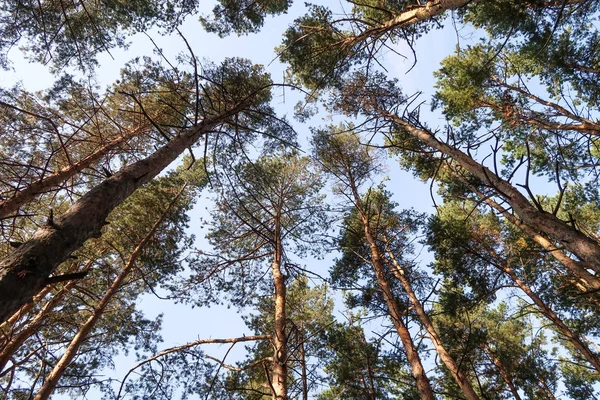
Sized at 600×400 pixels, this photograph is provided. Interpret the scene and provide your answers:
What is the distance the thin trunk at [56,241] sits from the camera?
5.11ft

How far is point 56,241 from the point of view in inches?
73.8

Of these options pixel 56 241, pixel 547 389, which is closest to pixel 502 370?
pixel 547 389

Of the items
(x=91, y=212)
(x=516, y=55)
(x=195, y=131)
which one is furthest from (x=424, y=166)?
(x=91, y=212)

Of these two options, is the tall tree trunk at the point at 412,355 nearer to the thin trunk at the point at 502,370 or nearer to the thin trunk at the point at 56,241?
the thin trunk at the point at 56,241

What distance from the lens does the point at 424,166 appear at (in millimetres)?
11398

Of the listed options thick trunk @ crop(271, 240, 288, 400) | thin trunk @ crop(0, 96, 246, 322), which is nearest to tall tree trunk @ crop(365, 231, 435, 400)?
thick trunk @ crop(271, 240, 288, 400)

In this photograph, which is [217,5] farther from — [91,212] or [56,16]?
Result: [91,212]

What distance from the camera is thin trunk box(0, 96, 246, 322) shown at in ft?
5.11

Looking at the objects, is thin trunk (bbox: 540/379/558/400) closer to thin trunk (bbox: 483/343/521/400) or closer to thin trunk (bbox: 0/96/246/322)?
thin trunk (bbox: 483/343/521/400)

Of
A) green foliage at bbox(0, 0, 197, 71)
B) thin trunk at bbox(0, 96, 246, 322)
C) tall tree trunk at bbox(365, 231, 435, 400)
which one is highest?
green foliage at bbox(0, 0, 197, 71)

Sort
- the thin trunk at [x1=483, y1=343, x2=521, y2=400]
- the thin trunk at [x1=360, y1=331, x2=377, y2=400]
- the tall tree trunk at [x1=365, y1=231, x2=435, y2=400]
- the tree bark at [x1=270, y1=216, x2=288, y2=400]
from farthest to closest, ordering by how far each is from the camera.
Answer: the thin trunk at [x1=483, y1=343, x2=521, y2=400] < the thin trunk at [x1=360, y1=331, x2=377, y2=400] < the tall tree trunk at [x1=365, y1=231, x2=435, y2=400] < the tree bark at [x1=270, y1=216, x2=288, y2=400]

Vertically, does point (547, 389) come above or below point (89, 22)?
below

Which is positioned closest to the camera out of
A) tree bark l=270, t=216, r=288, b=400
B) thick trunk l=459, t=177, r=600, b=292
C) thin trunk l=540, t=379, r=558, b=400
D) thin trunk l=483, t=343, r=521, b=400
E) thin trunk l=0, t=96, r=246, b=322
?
thin trunk l=0, t=96, r=246, b=322

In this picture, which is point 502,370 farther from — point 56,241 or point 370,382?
point 56,241
